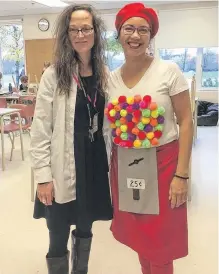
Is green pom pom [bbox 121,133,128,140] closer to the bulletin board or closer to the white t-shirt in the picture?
the white t-shirt

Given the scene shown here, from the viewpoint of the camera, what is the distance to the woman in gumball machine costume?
4.18ft

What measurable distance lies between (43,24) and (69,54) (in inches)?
294

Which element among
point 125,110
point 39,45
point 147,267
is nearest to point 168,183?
point 125,110

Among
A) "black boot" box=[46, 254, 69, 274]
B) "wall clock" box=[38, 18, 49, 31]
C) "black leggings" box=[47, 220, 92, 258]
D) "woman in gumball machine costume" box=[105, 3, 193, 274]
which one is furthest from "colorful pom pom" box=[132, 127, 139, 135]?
"wall clock" box=[38, 18, 49, 31]

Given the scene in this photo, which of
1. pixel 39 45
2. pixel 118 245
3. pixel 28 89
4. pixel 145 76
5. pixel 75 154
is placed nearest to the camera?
pixel 145 76

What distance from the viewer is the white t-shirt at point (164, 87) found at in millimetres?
1264

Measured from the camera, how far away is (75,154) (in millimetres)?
1407

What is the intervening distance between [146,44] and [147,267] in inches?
38.5

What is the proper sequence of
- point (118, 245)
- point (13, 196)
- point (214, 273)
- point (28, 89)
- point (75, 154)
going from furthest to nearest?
point (28, 89)
point (13, 196)
point (118, 245)
point (214, 273)
point (75, 154)

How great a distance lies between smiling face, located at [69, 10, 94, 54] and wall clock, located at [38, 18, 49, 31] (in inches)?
292

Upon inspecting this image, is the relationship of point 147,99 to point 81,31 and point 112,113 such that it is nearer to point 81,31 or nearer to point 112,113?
point 112,113

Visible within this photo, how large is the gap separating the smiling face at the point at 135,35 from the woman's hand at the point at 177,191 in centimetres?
52

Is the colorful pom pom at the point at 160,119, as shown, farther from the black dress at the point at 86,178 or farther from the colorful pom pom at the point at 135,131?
the black dress at the point at 86,178

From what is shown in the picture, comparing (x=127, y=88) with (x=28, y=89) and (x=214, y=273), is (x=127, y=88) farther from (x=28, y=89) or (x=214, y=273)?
(x=28, y=89)
